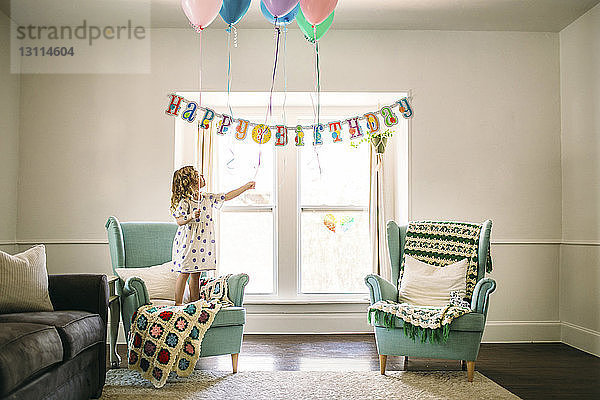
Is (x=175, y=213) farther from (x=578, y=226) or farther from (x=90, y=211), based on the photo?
(x=578, y=226)

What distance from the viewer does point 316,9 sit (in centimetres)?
327

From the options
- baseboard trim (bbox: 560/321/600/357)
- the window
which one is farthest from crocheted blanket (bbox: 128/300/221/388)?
baseboard trim (bbox: 560/321/600/357)

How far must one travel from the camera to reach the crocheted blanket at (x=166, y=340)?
3537mm

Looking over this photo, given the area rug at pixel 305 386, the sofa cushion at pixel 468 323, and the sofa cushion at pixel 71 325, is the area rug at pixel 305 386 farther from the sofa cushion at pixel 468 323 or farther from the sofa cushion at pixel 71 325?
the sofa cushion at pixel 71 325

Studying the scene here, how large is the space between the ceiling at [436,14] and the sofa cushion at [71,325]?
8.10 ft

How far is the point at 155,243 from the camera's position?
4.41 meters

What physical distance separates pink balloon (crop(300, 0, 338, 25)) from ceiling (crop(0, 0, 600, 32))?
1.29 meters

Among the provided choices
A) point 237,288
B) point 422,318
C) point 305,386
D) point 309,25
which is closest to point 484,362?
point 422,318

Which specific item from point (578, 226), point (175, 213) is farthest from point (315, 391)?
point (578, 226)

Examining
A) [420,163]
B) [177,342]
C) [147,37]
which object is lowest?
[177,342]

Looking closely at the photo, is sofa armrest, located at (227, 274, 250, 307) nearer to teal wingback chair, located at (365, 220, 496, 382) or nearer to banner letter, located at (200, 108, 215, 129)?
teal wingback chair, located at (365, 220, 496, 382)

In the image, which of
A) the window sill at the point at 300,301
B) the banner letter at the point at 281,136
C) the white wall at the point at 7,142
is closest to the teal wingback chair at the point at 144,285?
the banner letter at the point at 281,136

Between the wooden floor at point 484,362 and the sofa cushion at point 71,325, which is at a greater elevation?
the sofa cushion at point 71,325

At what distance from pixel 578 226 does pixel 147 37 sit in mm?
3767
